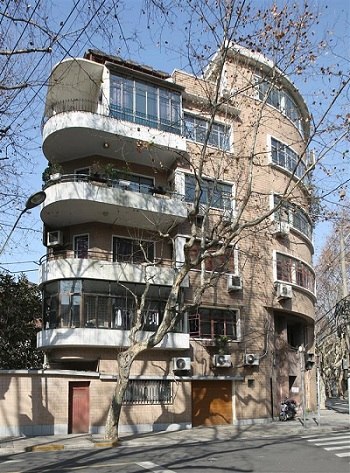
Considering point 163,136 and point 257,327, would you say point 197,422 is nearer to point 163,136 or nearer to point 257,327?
point 257,327

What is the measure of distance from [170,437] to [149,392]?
3.48m

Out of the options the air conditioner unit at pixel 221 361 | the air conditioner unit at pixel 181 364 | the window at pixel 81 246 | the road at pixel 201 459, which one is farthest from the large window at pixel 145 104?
the road at pixel 201 459

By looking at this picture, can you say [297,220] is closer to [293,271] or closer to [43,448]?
[293,271]

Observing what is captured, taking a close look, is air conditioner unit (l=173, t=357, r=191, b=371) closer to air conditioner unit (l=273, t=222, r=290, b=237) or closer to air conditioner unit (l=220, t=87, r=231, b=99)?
air conditioner unit (l=273, t=222, r=290, b=237)

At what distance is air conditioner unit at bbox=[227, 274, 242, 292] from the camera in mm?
26125

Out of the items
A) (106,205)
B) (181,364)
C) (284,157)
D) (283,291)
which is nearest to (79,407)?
(181,364)

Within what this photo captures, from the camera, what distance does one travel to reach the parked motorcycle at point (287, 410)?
89.4ft

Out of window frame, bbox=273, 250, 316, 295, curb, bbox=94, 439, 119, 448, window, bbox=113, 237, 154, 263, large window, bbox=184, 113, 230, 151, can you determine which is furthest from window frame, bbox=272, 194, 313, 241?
curb, bbox=94, 439, 119, 448

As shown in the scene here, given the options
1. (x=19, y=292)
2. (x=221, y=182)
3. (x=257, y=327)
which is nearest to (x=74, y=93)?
(x=221, y=182)

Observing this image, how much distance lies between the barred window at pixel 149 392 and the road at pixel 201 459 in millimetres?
6110

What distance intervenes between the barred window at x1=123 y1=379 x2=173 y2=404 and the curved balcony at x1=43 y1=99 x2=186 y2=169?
9.24 meters

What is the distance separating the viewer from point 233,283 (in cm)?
2616

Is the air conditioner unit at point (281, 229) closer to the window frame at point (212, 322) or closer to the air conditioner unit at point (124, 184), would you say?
the window frame at point (212, 322)

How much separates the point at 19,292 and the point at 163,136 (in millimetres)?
12050
